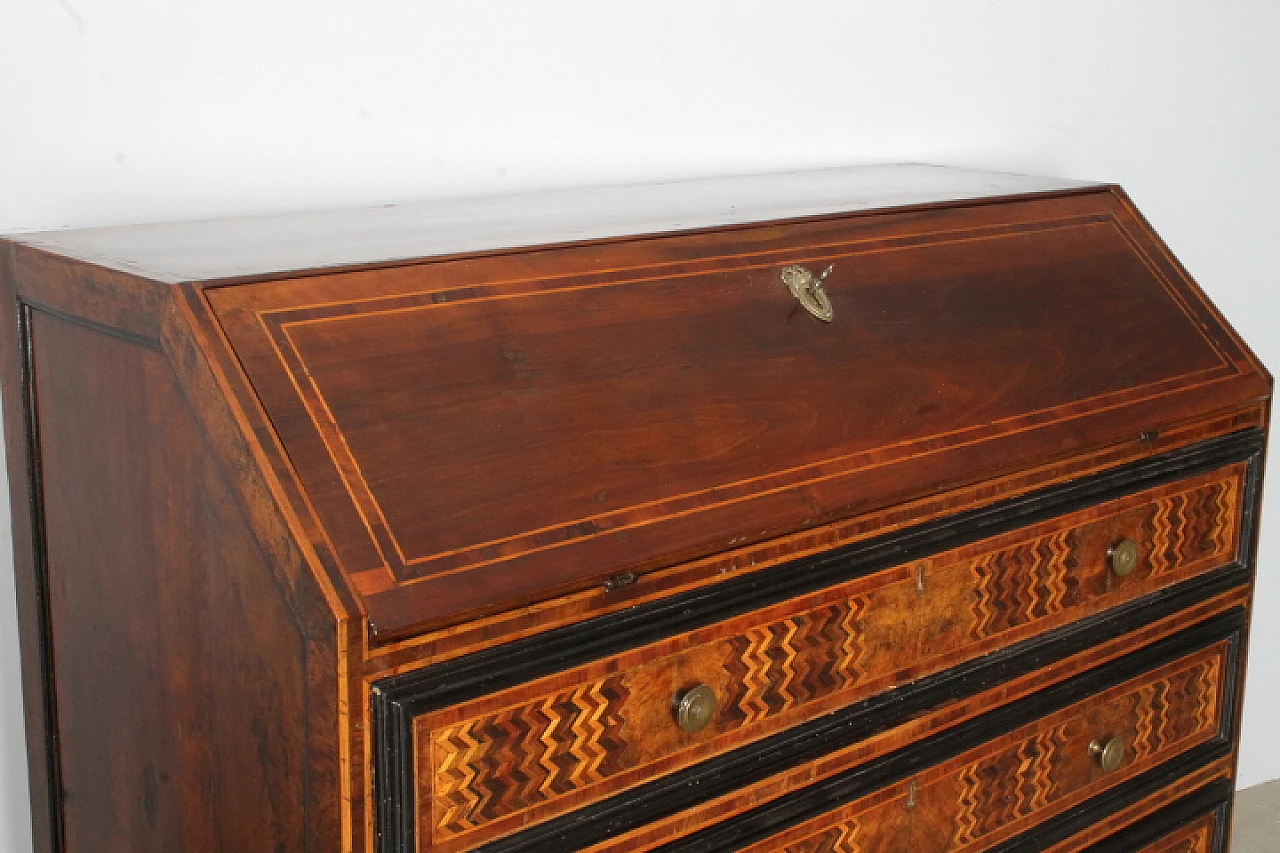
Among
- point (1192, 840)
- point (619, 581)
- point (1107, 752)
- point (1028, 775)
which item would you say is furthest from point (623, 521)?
point (1192, 840)

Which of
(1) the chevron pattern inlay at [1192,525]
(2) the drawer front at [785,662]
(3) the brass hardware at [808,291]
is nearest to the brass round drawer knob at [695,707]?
(2) the drawer front at [785,662]

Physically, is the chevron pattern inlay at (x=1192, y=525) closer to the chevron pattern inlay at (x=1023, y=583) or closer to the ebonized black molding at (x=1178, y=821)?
the chevron pattern inlay at (x=1023, y=583)

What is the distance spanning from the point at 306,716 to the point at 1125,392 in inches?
53.0

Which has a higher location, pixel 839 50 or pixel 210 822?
pixel 839 50

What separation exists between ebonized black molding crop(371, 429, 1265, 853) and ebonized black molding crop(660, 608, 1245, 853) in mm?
54

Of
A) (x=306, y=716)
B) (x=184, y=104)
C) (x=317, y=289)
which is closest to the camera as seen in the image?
(x=306, y=716)

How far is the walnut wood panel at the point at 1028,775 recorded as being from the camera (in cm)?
204

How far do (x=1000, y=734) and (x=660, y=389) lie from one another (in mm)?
783

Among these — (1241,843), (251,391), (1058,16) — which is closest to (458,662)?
(251,391)

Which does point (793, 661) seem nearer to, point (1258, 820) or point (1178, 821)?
point (1178, 821)

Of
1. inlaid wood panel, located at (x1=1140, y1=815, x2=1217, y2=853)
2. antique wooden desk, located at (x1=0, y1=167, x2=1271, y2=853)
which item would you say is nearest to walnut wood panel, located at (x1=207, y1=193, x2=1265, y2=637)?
antique wooden desk, located at (x1=0, y1=167, x2=1271, y2=853)

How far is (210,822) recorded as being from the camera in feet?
5.64

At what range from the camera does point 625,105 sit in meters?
2.61

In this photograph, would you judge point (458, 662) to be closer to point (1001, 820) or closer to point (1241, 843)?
point (1001, 820)
